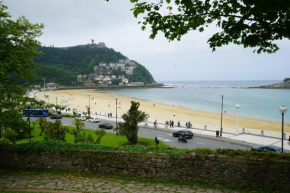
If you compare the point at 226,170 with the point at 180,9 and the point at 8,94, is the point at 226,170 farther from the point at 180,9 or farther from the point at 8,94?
the point at 8,94

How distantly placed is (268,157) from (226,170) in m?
1.40

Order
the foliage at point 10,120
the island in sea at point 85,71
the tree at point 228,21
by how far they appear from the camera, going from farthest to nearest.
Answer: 1. the island in sea at point 85,71
2. the foliage at point 10,120
3. the tree at point 228,21

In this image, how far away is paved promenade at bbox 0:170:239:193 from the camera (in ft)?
22.1

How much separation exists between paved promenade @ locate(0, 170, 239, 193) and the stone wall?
563mm

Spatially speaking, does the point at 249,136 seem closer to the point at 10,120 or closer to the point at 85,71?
the point at 10,120

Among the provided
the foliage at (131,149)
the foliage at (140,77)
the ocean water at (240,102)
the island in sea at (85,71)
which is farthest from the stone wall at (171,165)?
the foliage at (140,77)

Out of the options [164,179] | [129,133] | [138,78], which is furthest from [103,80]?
[164,179]

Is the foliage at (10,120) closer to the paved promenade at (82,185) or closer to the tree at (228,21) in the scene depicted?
the paved promenade at (82,185)

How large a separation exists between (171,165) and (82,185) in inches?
124

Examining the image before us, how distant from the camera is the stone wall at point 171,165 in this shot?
6770mm

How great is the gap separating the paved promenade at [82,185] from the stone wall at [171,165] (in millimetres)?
563

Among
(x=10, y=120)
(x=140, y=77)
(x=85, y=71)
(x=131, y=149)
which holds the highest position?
(x=85, y=71)

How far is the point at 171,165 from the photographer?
25.4ft

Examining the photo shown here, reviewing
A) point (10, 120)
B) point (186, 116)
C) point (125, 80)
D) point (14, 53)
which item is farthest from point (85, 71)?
point (14, 53)
